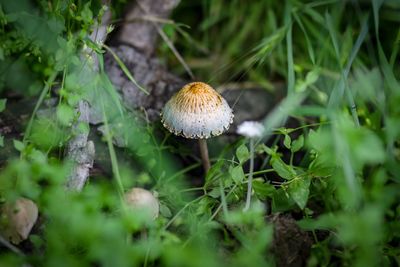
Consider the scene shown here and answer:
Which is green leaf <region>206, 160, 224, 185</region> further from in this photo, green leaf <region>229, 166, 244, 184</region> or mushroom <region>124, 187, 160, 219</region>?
mushroom <region>124, 187, 160, 219</region>

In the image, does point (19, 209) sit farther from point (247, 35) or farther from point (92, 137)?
point (247, 35)

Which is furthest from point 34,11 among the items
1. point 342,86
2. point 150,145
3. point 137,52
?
point 342,86

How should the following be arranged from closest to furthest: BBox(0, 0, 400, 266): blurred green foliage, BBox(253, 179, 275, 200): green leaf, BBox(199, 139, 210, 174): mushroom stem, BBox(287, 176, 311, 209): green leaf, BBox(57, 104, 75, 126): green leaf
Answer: BBox(0, 0, 400, 266): blurred green foliage → BBox(57, 104, 75, 126): green leaf → BBox(287, 176, 311, 209): green leaf → BBox(253, 179, 275, 200): green leaf → BBox(199, 139, 210, 174): mushroom stem

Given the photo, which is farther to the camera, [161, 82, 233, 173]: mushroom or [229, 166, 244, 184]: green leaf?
[161, 82, 233, 173]: mushroom

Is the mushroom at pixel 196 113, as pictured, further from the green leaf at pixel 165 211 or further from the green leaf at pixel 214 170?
the green leaf at pixel 165 211

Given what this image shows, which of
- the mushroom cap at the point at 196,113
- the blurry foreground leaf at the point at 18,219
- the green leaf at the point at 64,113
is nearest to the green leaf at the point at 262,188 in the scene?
the mushroom cap at the point at 196,113

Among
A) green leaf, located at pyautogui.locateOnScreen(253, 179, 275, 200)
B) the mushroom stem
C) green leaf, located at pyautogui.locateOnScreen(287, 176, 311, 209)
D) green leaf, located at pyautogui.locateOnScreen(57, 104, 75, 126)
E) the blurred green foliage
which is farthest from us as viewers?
the mushroom stem

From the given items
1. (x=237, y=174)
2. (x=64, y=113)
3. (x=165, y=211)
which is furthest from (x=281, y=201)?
(x=64, y=113)

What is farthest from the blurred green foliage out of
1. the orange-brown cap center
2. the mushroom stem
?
the orange-brown cap center
